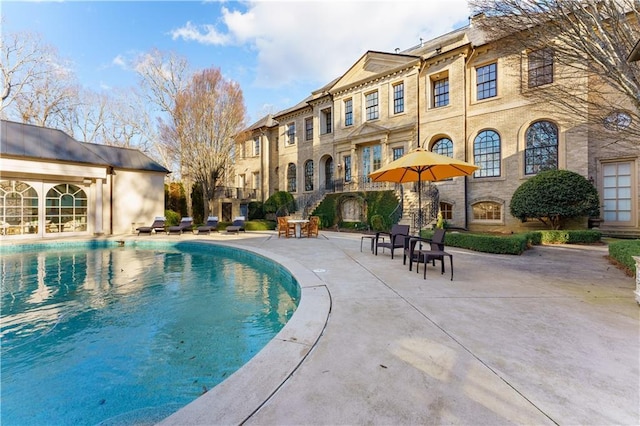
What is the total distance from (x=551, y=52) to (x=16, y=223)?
68.1 ft

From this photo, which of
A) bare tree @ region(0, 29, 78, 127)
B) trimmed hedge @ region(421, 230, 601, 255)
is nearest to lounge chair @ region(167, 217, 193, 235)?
trimmed hedge @ region(421, 230, 601, 255)

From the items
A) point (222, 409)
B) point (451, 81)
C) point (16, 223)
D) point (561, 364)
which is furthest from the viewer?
point (451, 81)

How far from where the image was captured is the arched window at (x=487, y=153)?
13508mm

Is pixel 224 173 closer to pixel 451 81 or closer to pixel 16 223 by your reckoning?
pixel 16 223

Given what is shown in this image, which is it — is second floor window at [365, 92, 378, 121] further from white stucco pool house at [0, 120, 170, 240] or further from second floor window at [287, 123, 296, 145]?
white stucco pool house at [0, 120, 170, 240]

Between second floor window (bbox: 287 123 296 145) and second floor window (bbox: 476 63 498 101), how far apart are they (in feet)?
43.6

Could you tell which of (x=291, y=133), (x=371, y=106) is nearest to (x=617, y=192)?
(x=371, y=106)

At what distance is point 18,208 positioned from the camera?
12953mm

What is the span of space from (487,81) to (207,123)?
51.1ft

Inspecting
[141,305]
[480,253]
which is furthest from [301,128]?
[141,305]

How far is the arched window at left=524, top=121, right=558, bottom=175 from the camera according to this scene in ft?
39.8

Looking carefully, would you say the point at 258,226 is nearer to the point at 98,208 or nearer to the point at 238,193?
the point at 238,193

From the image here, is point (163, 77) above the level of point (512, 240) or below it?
above

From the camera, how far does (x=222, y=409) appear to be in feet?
5.75
